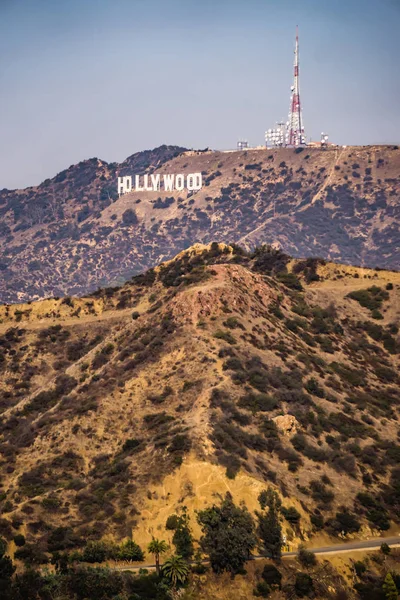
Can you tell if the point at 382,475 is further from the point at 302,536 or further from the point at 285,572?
the point at 285,572

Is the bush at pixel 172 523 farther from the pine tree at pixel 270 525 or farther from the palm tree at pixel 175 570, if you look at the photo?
the pine tree at pixel 270 525

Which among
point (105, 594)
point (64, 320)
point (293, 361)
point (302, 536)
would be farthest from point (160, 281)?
point (105, 594)

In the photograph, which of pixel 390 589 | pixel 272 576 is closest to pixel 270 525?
pixel 272 576

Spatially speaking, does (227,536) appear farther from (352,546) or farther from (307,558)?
(352,546)

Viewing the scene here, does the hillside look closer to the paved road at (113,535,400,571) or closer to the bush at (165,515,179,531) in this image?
the bush at (165,515,179,531)

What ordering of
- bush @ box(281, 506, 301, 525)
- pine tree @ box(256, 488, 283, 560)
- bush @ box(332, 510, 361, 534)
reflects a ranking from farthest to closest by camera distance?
bush @ box(332, 510, 361, 534)
bush @ box(281, 506, 301, 525)
pine tree @ box(256, 488, 283, 560)

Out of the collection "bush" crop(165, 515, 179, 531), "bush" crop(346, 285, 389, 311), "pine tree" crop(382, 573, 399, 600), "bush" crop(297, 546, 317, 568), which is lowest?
"pine tree" crop(382, 573, 399, 600)

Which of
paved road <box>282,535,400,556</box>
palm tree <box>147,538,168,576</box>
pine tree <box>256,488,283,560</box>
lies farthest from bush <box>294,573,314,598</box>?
palm tree <box>147,538,168,576</box>
